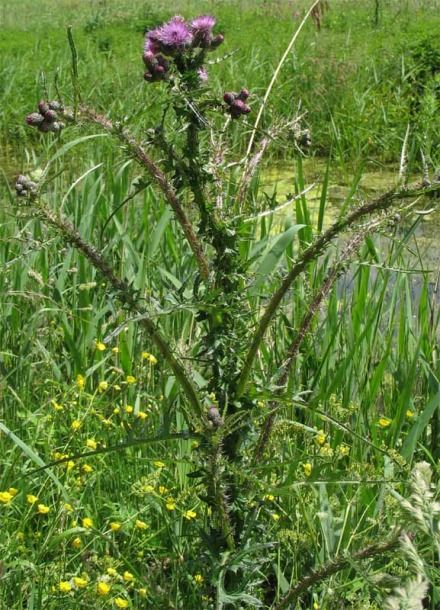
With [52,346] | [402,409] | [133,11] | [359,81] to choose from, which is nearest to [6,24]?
[133,11]

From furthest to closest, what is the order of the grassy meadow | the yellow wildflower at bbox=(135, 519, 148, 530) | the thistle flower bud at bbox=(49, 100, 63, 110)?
the yellow wildflower at bbox=(135, 519, 148, 530)
the grassy meadow
the thistle flower bud at bbox=(49, 100, 63, 110)

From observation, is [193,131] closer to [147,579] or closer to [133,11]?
[147,579]

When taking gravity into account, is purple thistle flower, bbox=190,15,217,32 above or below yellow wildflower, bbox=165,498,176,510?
above

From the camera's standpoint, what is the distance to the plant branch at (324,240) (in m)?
1.09

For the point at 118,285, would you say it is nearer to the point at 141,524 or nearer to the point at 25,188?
the point at 25,188

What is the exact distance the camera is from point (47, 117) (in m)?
1.08

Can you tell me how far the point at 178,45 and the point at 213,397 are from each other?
1.71ft

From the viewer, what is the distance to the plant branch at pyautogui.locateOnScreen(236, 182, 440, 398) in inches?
42.8

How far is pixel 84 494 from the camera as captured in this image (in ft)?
6.14

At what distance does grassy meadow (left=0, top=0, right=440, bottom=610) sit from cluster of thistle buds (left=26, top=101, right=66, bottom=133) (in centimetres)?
3

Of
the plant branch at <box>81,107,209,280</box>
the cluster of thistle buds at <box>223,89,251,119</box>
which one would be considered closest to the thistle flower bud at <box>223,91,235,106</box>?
the cluster of thistle buds at <box>223,89,251,119</box>

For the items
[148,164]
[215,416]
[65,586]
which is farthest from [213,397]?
[65,586]

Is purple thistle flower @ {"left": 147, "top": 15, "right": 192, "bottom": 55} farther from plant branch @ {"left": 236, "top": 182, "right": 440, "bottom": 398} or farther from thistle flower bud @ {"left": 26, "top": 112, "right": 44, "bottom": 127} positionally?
plant branch @ {"left": 236, "top": 182, "right": 440, "bottom": 398}

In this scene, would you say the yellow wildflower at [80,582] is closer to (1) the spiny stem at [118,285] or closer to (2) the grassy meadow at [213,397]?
(2) the grassy meadow at [213,397]
